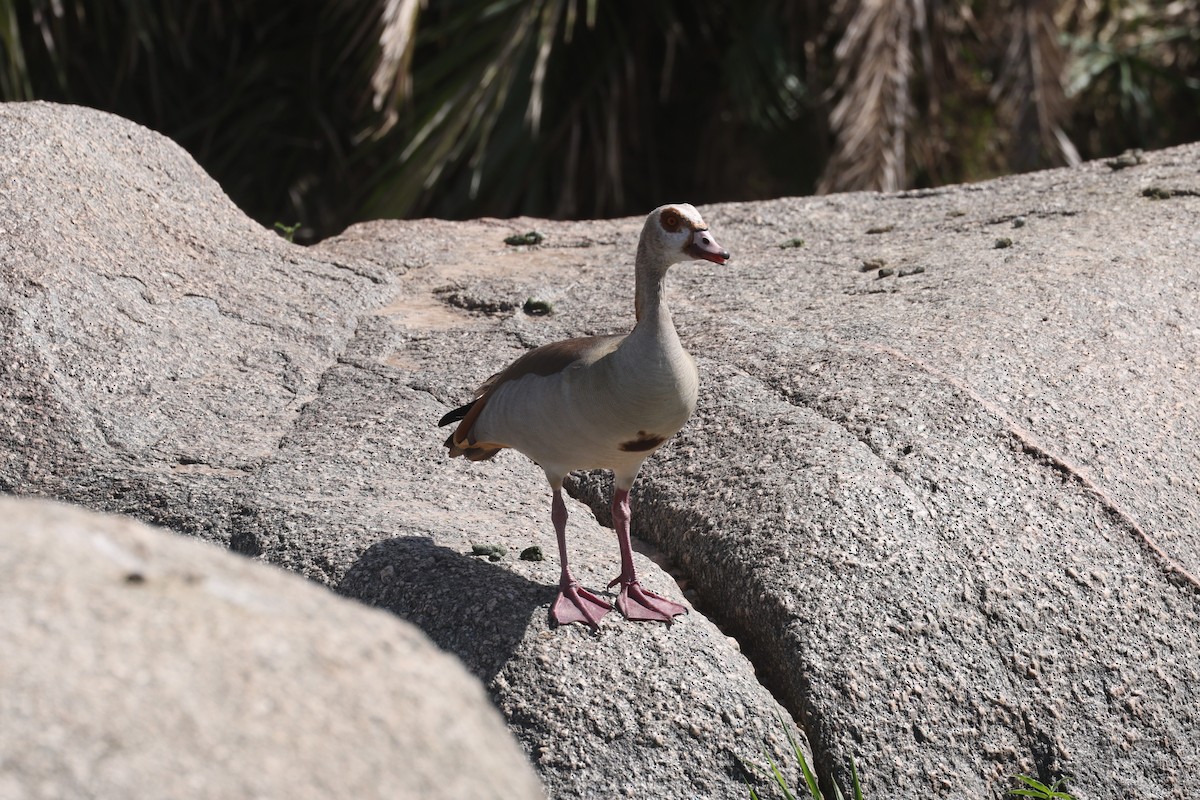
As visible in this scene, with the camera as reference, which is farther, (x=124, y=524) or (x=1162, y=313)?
(x=1162, y=313)

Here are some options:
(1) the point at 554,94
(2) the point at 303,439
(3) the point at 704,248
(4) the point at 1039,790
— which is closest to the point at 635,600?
(3) the point at 704,248

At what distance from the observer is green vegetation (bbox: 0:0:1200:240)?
7.52 m

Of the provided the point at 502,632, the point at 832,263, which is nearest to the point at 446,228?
the point at 832,263

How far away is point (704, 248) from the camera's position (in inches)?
124

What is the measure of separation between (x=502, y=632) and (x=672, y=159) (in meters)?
6.79

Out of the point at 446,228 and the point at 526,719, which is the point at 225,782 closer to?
the point at 526,719

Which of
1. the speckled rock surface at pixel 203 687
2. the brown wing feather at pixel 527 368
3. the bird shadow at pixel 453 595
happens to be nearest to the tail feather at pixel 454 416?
the brown wing feather at pixel 527 368

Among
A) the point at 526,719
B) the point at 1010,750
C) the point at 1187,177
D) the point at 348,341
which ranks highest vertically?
the point at 1187,177

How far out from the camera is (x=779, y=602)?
3225 millimetres

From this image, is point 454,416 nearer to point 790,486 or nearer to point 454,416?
point 454,416

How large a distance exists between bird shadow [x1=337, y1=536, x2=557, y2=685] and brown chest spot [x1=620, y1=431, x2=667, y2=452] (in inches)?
17.8

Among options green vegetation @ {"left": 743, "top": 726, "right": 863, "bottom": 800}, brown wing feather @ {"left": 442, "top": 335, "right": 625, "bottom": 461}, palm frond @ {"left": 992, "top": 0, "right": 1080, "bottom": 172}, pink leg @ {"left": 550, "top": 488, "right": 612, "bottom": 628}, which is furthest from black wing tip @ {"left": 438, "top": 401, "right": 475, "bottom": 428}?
palm frond @ {"left": 992, "top": 0, "right": 1080, "bottom": 172}

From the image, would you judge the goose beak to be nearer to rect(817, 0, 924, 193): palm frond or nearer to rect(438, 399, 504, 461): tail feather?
rect(438, 399, 504, 461): tail feather

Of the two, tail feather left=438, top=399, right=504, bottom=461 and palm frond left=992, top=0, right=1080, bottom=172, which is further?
palm frond left=992, top=0, right=1080, bottom=172
